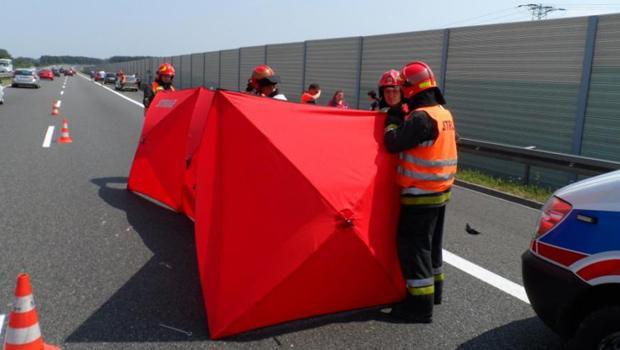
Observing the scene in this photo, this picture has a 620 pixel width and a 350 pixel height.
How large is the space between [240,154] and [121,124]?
15.0m

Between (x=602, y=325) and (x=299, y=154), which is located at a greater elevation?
(x=299, y=154)

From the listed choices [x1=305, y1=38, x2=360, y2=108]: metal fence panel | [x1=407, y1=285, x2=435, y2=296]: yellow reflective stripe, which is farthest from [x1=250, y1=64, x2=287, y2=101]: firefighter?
[x1=305, y1=38, x2=360, y2=108]: metal fence panel

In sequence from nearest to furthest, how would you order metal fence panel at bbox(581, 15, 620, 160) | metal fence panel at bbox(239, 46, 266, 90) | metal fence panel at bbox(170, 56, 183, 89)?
metal fence panel at bbox(581, 15, 620, 160), metal fence panel at bbox(239, 46, 266, 90), metal fence panel at bbox(170, 56, 183, 89)

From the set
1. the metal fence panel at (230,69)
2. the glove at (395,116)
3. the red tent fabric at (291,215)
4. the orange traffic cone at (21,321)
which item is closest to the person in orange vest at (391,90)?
the glove at (395,116)

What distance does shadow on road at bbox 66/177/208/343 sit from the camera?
3.67m

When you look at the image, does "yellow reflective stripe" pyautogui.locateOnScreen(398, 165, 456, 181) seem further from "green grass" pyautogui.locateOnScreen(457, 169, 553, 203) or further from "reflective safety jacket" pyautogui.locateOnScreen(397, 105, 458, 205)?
"green grass" pyautogui.locateOnScreen(457, 169, 553, 203)

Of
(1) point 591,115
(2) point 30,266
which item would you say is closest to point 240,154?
(2) point 30,266

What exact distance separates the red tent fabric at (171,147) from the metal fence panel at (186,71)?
1510 inches

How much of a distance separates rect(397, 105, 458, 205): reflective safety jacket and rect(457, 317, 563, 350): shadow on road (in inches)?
39.8

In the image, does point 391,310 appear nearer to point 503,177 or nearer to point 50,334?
point 50,334

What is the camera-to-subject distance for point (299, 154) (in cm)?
392

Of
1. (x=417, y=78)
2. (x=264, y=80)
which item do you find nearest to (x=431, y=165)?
(x=417, y=78)

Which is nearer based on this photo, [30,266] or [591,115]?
[30,266]

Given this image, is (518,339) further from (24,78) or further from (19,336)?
(24,78)
